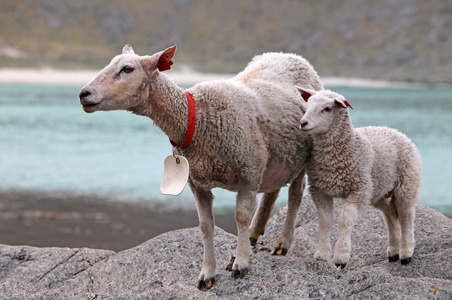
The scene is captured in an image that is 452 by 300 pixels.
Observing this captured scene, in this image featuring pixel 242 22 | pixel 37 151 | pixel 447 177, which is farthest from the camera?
pixel 242 22

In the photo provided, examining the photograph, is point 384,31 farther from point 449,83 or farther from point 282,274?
point 282,274

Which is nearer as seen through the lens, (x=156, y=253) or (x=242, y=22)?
(x=156, y=253)

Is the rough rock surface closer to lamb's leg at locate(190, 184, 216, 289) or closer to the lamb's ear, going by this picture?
lamb's leg at locate(190, 184, 216, 289)

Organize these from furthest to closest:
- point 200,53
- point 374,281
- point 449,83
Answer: point 200,53
point 449,83
point 374,281

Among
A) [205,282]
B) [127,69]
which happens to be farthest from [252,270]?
[127,69]

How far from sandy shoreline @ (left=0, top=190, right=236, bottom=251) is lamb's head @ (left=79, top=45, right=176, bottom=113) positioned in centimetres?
992

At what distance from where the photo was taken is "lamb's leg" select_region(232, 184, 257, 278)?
245 inches

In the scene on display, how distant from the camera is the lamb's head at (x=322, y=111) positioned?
6.14 metres

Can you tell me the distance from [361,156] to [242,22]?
17102 cm

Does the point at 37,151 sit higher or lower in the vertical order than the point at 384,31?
lower

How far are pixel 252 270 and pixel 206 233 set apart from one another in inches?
24.5

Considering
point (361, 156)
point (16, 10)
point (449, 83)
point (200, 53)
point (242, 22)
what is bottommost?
point (361, 156)

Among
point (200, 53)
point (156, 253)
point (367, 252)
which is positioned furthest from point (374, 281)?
point (200, 53)

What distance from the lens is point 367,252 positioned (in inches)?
306
